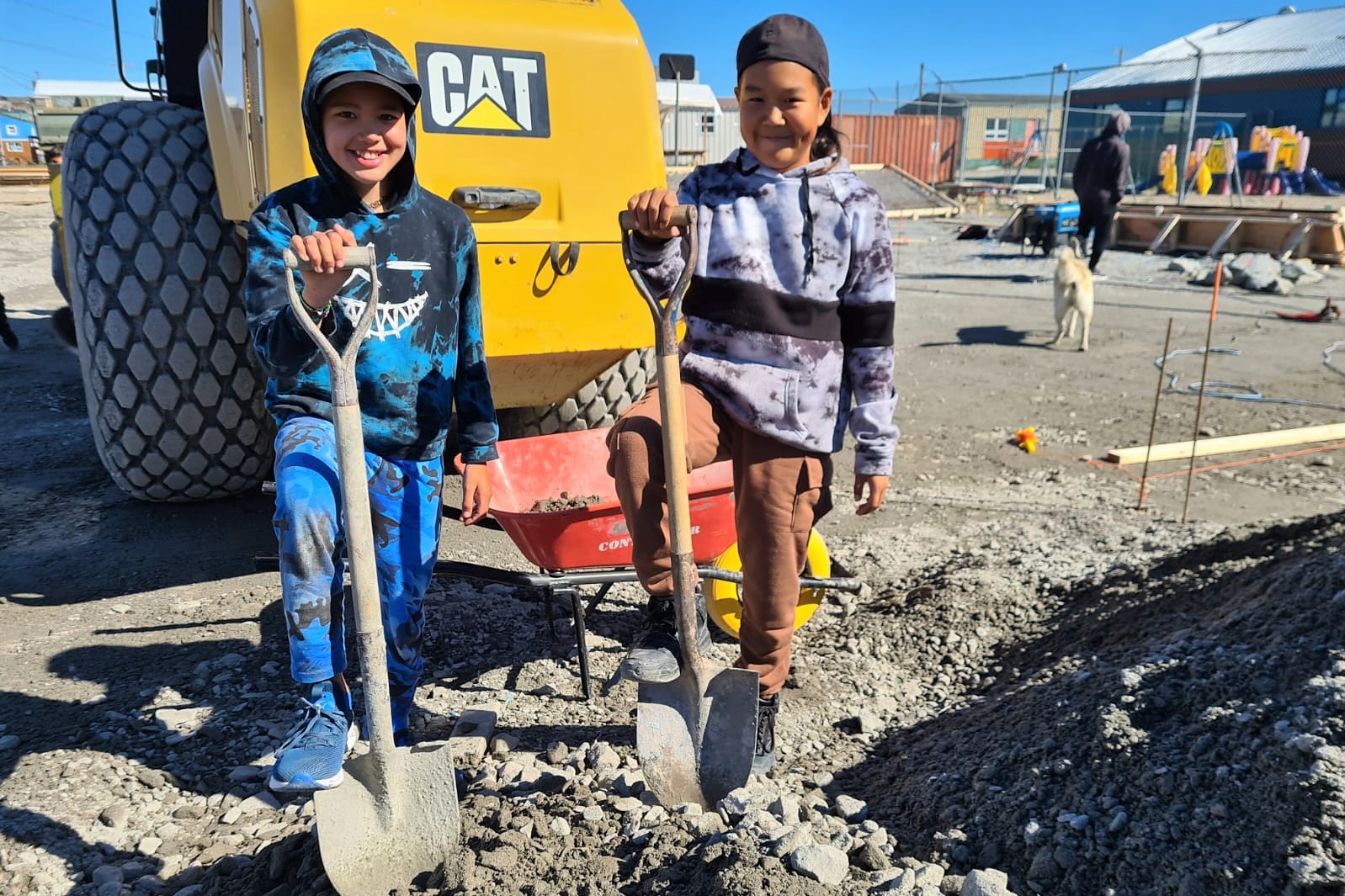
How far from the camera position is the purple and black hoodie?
2.40 m

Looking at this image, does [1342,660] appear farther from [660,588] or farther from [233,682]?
[233,682]

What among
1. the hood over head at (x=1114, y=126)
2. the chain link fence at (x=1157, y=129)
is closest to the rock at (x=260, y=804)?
the hood over head at (x=1114, y=126)

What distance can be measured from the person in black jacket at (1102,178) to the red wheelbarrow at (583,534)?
32.2 ft

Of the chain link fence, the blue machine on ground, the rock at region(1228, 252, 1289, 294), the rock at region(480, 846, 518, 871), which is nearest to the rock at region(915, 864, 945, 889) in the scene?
the rock at region(480, 846, 518, 871)

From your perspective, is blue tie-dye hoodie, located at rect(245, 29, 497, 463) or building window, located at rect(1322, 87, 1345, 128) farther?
building window, located at rect(1322, 87, 1345, 128)

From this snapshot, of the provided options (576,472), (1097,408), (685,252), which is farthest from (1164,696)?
(1097,408)

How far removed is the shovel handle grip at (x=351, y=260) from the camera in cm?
184

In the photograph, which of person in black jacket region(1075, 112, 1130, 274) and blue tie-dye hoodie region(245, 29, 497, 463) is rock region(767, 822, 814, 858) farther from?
person in black jacket region(1075, 112, 1130, 274)

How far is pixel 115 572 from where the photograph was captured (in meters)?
3.84

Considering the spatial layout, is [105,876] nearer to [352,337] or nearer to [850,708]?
[352,337]

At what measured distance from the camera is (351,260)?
1855 mm

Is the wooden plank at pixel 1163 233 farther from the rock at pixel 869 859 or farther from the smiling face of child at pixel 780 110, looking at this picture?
the rock at pixel 869 859

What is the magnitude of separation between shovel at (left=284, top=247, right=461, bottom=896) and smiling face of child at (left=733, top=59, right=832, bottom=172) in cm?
100

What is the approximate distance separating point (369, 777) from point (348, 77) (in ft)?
4.59
